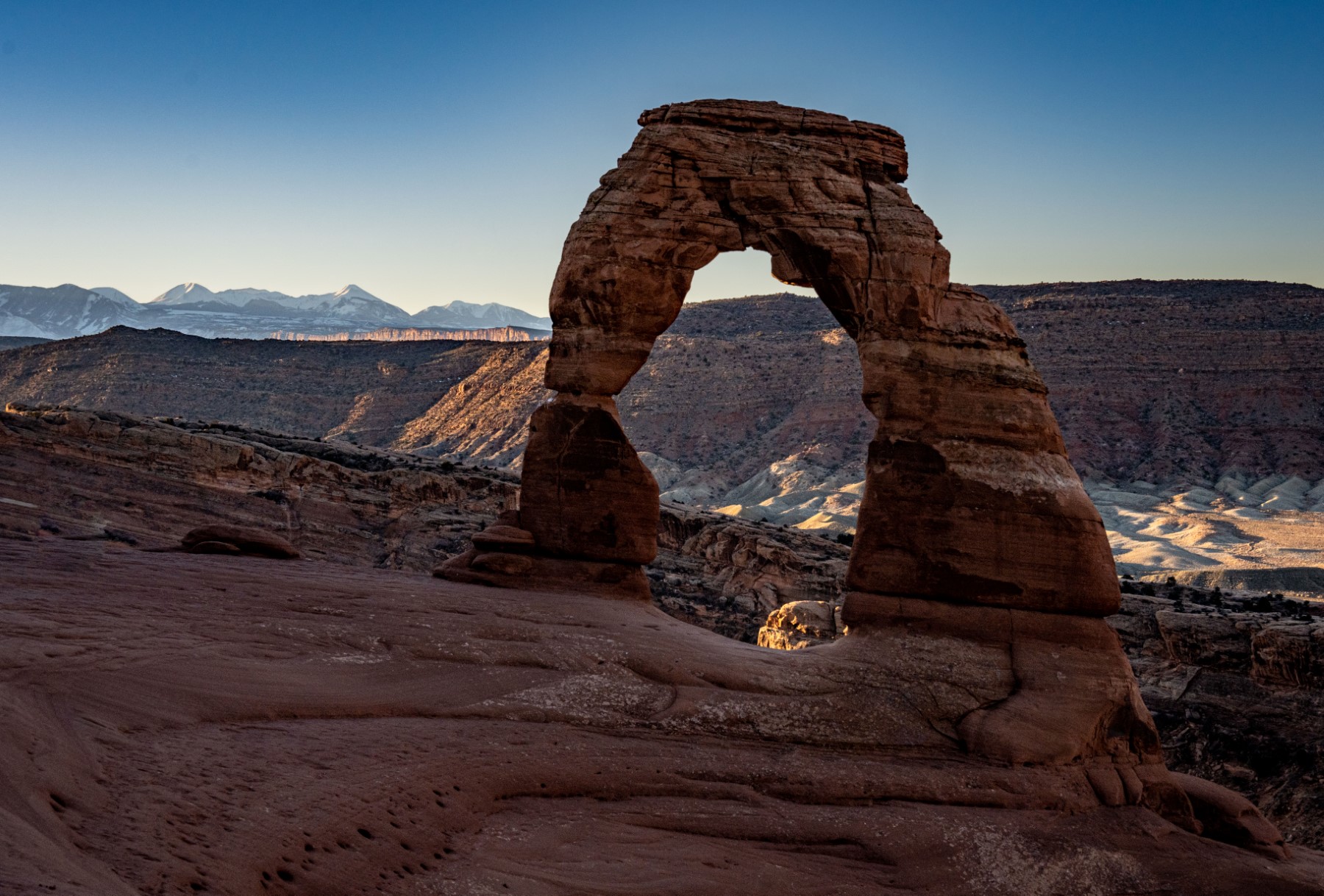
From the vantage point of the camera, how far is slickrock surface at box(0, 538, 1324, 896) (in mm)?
8672

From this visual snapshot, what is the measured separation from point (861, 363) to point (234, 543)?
9946mm

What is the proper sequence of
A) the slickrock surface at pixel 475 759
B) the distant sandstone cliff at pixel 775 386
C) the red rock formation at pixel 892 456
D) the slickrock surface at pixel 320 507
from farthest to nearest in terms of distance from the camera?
the distant sandstone cliff at pixel 775 386 → the slickrock surface at pixel 320 507 → the red rock formation at pixel 892 456 → the slickrock surface at pixel 475 759

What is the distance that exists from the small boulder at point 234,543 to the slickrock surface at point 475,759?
0.91 meters

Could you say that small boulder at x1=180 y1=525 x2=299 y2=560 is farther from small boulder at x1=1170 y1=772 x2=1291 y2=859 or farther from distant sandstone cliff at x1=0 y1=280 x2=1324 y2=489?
distant sandstone cliff at x1=0 y1=280 x2=1324 y2=489

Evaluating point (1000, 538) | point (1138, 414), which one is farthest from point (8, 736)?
point (1138, 414)

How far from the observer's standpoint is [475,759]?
11602mm

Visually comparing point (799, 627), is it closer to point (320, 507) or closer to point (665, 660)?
point (665, 660)

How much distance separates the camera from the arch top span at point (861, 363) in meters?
16.2

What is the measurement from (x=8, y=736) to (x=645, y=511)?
37.1 ft

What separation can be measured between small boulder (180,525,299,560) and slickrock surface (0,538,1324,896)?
914 millimetres

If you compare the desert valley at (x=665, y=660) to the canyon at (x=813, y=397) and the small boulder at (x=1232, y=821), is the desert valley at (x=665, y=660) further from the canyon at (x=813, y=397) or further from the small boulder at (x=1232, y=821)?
the canyon at (x=813, y=397)

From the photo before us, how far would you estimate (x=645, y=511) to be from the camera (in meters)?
18.7

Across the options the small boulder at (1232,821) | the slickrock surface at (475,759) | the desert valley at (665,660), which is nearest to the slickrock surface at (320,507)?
the desert valley at (665,660)

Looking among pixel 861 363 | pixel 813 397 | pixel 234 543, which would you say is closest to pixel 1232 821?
pixel 861 363
